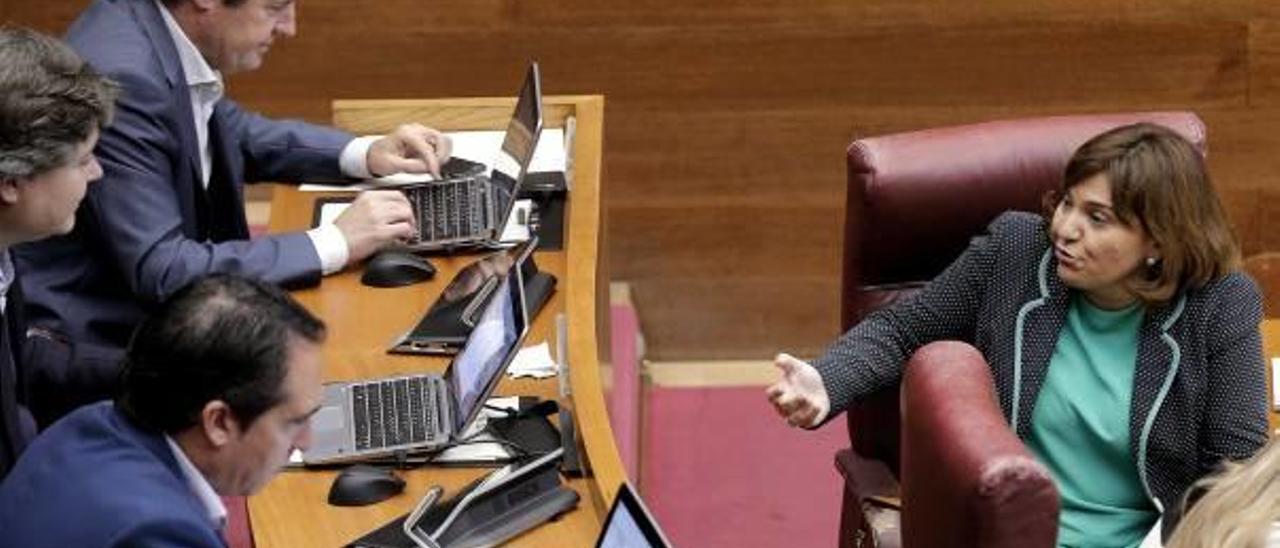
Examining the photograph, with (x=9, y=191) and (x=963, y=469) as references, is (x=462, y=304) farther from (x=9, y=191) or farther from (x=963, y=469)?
(x=963, y=469)

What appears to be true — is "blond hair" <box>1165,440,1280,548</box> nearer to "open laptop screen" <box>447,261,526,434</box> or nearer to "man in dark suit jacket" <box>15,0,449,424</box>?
"open laptop screen" <box>447,261,526,434</box>

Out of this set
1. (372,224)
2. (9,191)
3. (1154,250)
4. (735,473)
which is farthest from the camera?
(735,473)

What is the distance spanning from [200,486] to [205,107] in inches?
37.1

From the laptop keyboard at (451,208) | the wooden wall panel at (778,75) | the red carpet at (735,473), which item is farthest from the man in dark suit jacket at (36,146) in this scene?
the wooden wall panel at (778,75)

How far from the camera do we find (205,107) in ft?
8.61

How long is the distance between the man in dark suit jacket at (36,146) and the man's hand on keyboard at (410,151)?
62cm

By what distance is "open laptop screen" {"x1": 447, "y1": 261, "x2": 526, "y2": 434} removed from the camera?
2.24 metres

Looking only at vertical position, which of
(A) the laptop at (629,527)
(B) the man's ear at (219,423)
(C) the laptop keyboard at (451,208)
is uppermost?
(B) the man's ear at (219,423)

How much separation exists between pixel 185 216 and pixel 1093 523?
109 centimetres

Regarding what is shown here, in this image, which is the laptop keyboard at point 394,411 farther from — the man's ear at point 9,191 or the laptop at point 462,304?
the man's ear at point 9,191

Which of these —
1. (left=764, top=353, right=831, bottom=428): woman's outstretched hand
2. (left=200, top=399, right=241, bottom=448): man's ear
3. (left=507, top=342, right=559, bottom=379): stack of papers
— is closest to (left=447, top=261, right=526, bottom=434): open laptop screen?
(left=507, top=342, right=559, bottom=379): stack of papers

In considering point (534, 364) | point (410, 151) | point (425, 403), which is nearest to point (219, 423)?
point (425, 403)

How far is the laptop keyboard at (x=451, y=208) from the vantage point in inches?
106

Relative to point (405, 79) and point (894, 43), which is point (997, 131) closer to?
point (894, 43)
